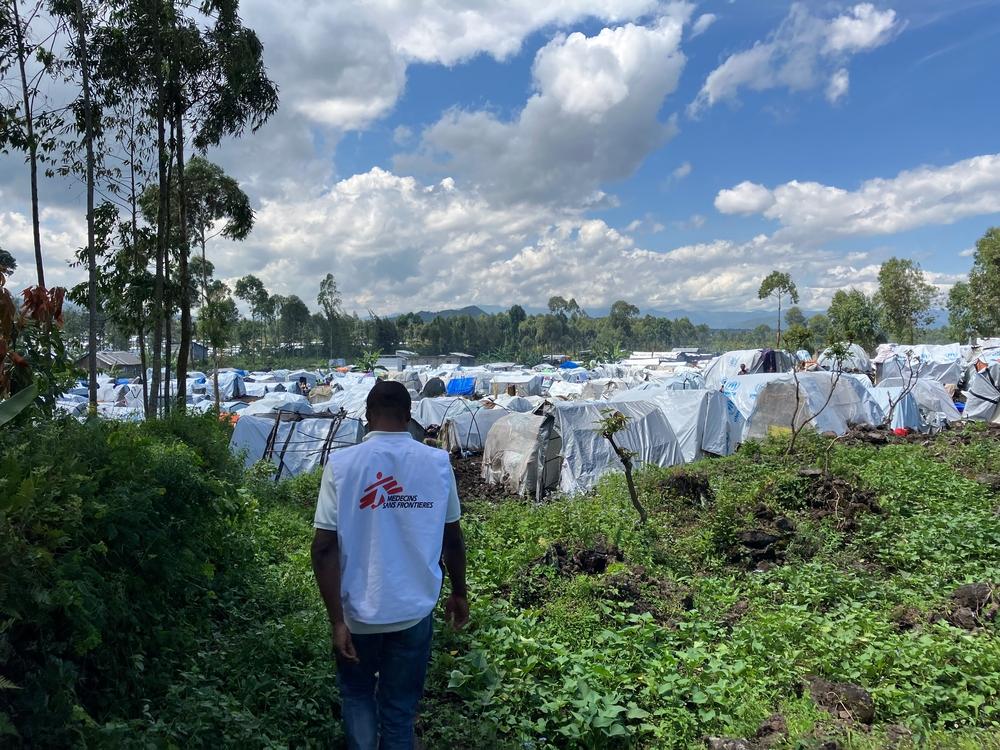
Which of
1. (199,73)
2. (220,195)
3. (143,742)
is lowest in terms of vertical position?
(143,742)

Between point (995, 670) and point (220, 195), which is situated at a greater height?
point (220, 195)

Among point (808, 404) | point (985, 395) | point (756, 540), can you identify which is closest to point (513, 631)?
point (756, 540)

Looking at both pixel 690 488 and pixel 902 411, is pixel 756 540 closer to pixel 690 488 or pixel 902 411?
pixel 690 488

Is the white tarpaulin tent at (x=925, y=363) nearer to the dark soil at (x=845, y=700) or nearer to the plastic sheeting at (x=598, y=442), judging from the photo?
the plastic sheeting at (x=598, y=442)

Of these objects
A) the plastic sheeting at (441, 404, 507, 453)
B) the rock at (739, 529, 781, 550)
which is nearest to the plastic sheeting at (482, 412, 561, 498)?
the plastic sheeting at (441, 404, 507, 453)

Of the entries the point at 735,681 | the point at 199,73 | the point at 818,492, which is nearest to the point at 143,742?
the point at 735,681

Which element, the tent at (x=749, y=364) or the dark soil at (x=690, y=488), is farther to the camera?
the tent at (x=749, y=364)

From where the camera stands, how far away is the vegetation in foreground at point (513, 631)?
288cm

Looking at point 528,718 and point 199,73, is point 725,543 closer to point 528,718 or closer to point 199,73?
point 528,718

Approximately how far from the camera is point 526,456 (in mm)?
14477

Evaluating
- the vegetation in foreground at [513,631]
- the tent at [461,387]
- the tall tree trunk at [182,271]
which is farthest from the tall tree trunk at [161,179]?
the tent at [461,387]

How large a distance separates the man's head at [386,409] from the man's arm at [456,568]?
0.55 meters

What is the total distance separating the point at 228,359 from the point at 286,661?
8780 centimetres

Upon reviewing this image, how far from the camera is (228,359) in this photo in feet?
279
